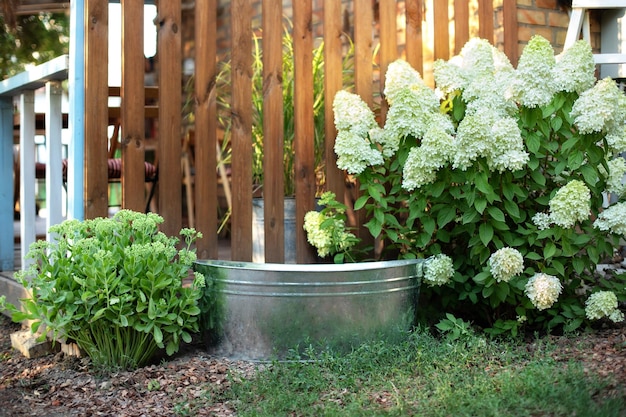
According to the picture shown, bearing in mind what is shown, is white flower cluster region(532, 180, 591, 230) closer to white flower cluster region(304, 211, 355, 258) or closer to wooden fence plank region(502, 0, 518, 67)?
white flower cluster region(304, 211, 355, 258)

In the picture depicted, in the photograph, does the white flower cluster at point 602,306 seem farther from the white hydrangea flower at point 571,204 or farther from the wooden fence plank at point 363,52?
the wooden fence plank at point 363,52

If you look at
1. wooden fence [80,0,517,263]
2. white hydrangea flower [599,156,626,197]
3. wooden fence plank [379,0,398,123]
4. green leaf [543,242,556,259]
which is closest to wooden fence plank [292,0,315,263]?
wooden fence [80,0,517,263]

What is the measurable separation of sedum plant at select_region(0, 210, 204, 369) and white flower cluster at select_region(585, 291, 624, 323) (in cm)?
157

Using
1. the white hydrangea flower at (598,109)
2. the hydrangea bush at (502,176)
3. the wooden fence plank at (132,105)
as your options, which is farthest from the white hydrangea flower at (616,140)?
the wooden fence plank at (132,105)

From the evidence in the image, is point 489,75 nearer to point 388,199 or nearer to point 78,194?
point 388,199

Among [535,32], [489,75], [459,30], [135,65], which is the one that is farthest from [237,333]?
[535,32]

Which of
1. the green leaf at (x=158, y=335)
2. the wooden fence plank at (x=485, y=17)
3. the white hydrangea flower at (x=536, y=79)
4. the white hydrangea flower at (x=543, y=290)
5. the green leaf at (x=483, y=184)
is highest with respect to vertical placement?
the wooden fence plank at (x=485, y=17)

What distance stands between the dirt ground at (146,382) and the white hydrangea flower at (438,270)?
0.43m

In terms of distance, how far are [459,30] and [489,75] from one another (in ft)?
2.01

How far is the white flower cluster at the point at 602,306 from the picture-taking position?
2.97 meters

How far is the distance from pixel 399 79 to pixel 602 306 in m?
1.27

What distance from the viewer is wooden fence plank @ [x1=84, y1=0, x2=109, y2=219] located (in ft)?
9.74

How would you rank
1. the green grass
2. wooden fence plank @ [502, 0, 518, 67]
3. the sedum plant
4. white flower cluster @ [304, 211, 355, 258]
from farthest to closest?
wooden fence plank @ [502, 0, 518, 67] → white flower cluster @ [304, 211, 355, 258] → the sedum plant → the green grass

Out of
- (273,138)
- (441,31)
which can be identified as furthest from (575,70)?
(273,138)
